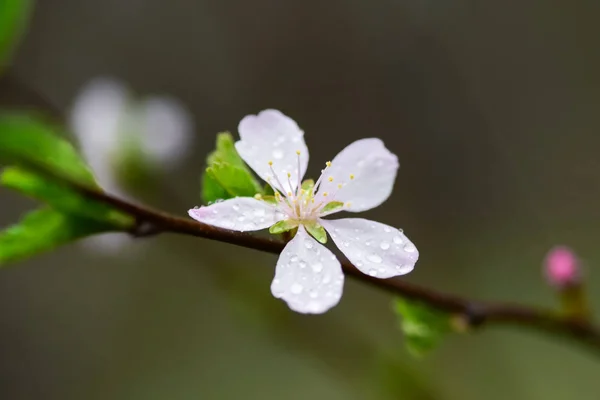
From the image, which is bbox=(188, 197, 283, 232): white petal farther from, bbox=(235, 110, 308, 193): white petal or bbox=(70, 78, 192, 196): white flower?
bbox=(70, 78, 192, 196): white flower

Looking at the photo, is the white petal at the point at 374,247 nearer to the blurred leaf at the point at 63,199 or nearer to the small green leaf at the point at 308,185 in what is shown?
the small green leaf at the point at 308,185

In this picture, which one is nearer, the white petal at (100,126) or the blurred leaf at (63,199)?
the blurred leaf at (63,199)

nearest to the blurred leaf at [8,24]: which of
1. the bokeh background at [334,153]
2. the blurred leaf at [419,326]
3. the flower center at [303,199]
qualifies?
the flower center at [303,199]

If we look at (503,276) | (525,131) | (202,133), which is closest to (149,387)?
(202,133)

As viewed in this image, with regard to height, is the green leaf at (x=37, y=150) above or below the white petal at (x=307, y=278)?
above

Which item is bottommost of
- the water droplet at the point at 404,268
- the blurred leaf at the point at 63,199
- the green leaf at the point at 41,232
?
the green leaf at the point at 41,232

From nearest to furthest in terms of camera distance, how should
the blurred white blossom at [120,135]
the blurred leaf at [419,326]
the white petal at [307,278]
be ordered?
1. the white petal at [307,278]
2. the blurred leaf at [419,326]
3. the blurred white blossom at [120,135]
